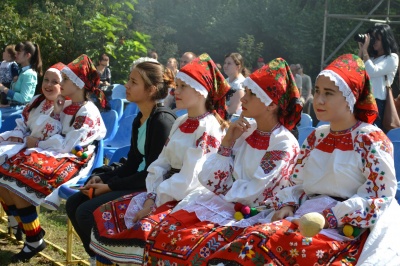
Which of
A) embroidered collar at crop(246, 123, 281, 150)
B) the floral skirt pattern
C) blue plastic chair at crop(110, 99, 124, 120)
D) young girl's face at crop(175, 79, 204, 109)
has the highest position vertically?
young girl's face at crop(175, 79, 204, 109)

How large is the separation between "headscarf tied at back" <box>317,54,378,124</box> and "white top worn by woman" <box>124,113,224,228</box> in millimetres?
908

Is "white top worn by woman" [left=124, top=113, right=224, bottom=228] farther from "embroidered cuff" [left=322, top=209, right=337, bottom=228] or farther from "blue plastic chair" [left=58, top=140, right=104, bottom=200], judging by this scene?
"embroidered cuff" [left=322, top=209, right=337, bottom=228]

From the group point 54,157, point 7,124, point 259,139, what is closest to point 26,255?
point 54,157

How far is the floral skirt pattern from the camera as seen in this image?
119 inches

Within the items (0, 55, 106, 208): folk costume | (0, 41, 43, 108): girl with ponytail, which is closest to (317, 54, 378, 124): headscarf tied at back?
(0, 55, 106, 208): folk costume

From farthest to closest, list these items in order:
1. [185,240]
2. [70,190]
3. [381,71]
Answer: [381,71], [70,190], [185,240]

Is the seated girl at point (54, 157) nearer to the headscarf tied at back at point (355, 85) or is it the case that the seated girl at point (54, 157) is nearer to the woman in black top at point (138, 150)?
the woman in black top at point (138, 150)

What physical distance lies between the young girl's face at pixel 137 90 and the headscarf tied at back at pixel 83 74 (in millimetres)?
794

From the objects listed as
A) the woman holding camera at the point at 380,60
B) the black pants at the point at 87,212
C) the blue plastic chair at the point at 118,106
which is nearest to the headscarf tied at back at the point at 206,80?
the black pants at the point at 87,212

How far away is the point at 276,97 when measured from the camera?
3367 millimetres

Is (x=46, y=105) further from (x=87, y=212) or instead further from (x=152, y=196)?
(x=152, y=196)

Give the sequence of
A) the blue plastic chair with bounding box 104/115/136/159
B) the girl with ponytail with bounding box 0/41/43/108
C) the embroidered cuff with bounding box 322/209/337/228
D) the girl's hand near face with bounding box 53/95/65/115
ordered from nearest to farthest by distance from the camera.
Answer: the embroidered cuff with bounding box 322/209/337/228
the girl's hand near face with bounding box 53/95/65/115
the blue plastic chair with bounding box 104/115/136/159
the girl with ponytail with bounding box 0/41/43/108

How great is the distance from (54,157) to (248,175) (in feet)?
5.85

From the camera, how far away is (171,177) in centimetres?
367
